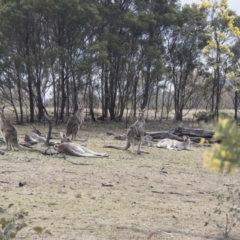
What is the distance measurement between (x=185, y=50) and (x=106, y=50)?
25.9ft

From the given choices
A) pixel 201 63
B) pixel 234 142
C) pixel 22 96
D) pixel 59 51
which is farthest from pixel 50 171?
pixel 201 63

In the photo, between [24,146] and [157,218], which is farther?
[24,146]

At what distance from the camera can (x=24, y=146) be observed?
46.3ft

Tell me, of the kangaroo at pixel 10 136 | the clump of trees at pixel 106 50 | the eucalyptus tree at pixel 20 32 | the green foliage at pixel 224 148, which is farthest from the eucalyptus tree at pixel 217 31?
the green foliage at pixel 224 148

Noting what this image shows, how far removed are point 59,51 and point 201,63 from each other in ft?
37.9

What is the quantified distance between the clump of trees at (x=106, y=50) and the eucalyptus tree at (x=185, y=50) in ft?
0.19

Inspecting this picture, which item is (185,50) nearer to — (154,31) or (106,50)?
(154,31)

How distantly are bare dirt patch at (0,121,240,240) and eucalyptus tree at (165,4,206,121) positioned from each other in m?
18.0

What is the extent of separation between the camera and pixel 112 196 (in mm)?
8492

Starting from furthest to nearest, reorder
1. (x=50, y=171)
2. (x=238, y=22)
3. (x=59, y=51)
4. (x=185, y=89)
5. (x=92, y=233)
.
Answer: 1. (x=185, y=89)
2. (x=238, y=22)
3. (x=59, y=51)
4. (x=50, y=171)
5. (x=92, y=233)

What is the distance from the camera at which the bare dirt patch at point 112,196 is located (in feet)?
21.3

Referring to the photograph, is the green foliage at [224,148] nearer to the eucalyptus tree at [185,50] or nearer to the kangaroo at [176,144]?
the kangaroo at [176,144]

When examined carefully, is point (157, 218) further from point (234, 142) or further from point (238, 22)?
point (238, 22)

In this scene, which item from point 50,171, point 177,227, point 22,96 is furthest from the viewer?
point 22,96
